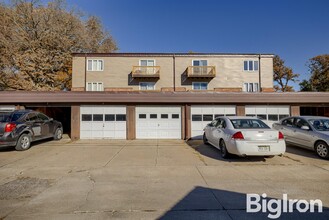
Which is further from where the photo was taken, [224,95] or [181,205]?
[224,95]

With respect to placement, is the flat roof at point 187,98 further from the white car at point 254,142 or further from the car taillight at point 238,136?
the car taillight at point 238,136

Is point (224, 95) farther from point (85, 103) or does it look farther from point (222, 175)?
point (85, 103)

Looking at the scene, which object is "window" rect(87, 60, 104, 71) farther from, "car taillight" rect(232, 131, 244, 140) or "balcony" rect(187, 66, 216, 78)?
"car taillight" rect(232, 131, 244, 140)

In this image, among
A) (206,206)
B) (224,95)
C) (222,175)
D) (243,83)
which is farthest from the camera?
(243,83)

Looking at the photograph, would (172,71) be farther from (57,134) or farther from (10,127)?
(10,127)

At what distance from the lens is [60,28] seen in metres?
24.0

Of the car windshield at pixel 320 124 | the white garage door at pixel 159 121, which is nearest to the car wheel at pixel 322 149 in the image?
the car windshield at pixel 320 124

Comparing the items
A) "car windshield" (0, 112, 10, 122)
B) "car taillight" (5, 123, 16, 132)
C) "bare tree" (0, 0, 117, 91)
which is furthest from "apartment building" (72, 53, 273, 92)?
"car taillight" (5, 123, 16, 132)

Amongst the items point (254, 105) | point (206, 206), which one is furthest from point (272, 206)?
point (254, 105)

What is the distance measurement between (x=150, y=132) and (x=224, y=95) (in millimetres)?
5349

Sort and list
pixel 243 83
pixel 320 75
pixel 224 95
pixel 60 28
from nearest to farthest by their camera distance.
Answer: pixel 224 95 < pixel 243 83 < pixel 60 28 < pixel 320 75

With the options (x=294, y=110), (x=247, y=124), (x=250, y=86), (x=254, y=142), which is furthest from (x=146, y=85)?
(x=254, y=142)

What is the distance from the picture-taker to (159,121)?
1259 centimetres

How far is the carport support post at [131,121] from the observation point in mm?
12383
